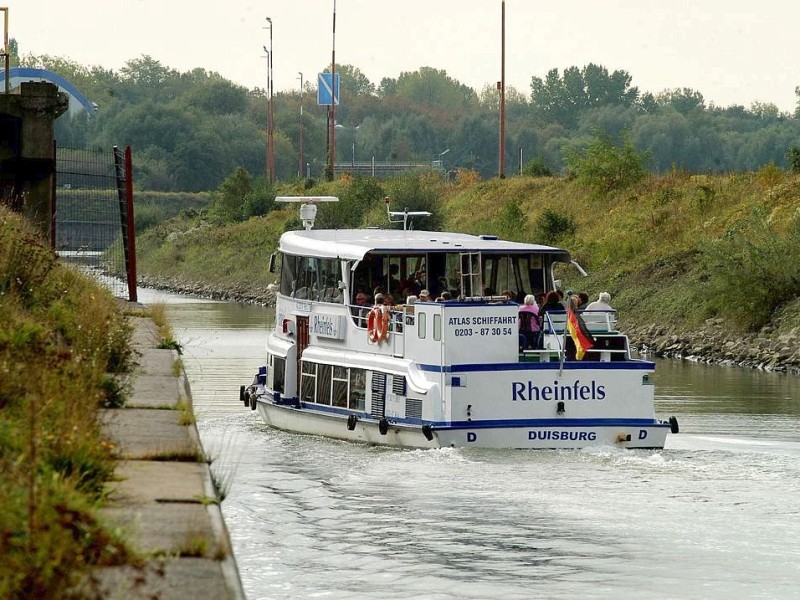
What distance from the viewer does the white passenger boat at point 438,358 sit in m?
20.9

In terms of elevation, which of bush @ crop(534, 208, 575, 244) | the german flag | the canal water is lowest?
the canal water

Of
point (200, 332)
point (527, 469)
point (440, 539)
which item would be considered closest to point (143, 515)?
point (440, 539)

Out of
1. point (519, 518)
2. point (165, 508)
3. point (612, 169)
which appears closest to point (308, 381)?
point (519, 518)

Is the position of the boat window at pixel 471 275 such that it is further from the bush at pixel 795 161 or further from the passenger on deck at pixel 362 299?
the bush at pixel 795 161

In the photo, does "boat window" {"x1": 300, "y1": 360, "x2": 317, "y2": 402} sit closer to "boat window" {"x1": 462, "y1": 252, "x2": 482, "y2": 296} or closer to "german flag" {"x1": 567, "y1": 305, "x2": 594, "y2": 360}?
"boat window" {"x1": 462, "y1": 252, "x2": 482, "y2": 296}

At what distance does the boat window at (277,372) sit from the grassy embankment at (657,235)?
16.9 metres

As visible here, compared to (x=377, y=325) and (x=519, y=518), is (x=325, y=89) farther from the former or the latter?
(x=519, y=518)

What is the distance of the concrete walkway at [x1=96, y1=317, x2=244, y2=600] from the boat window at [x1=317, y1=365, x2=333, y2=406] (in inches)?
461

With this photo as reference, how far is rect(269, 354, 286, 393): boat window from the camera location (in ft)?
85.8

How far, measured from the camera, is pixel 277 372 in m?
26.4

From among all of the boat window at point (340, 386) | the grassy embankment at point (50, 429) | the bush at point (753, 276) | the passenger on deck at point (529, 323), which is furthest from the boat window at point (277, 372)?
the bush at point (753, 276)

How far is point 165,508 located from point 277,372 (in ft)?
59.8

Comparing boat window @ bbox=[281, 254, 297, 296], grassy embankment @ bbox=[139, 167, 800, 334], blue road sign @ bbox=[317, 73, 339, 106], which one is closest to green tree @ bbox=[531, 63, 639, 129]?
→ blue road sign @ bbox=[317, 73, 339, 106]

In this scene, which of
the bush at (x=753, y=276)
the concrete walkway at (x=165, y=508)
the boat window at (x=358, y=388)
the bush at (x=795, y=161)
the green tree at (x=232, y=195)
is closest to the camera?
the concrete walkway at (x=165, y=508)
